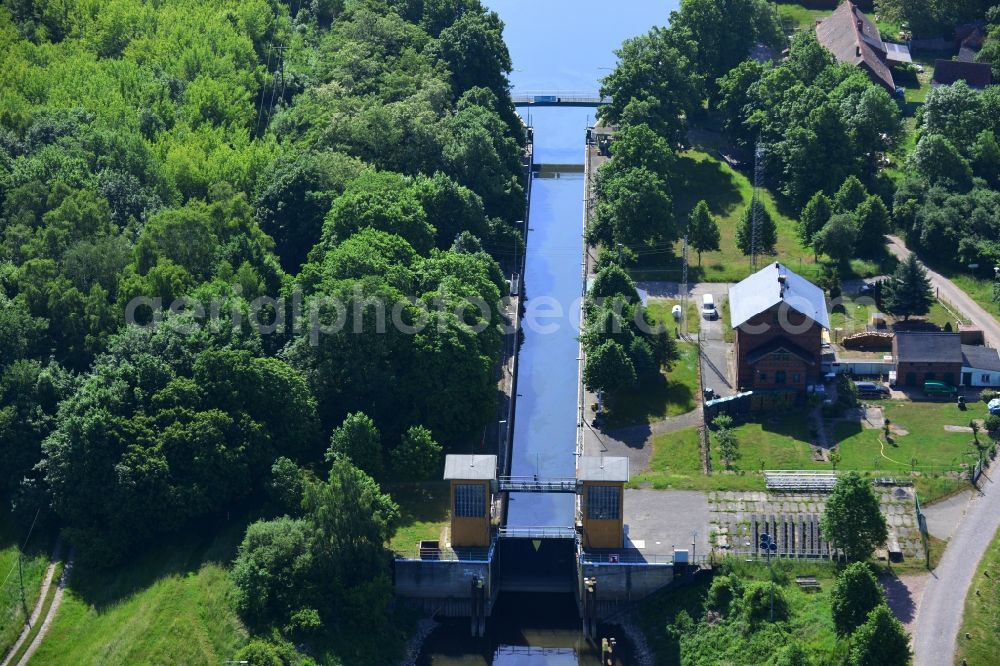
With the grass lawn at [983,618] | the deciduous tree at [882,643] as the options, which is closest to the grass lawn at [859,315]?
the grass lawn at [983,618]

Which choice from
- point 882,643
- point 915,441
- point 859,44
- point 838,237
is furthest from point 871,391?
point 859,44

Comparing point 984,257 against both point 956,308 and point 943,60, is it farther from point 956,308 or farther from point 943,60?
point 943,60

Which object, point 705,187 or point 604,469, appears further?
point 705,187

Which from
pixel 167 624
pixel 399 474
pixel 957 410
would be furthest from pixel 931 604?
pixel 167 624

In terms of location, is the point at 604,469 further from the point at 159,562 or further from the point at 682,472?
the point at 159,562

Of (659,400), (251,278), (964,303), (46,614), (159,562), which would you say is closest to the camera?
(46,614)

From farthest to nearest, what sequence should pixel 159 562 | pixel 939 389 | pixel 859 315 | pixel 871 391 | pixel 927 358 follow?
1. pixel 859 315
2. pixel 871 391
3. pixel 927 358
4. pixel 939 389
5. pixel 159 562

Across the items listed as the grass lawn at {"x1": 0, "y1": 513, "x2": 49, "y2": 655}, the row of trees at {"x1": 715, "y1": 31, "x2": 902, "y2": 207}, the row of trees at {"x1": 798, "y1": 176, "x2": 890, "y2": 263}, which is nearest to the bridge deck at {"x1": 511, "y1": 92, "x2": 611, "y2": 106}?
the row of trees at {"x1": 715, "y1": 31, "x2": 902, "y2": 207}
